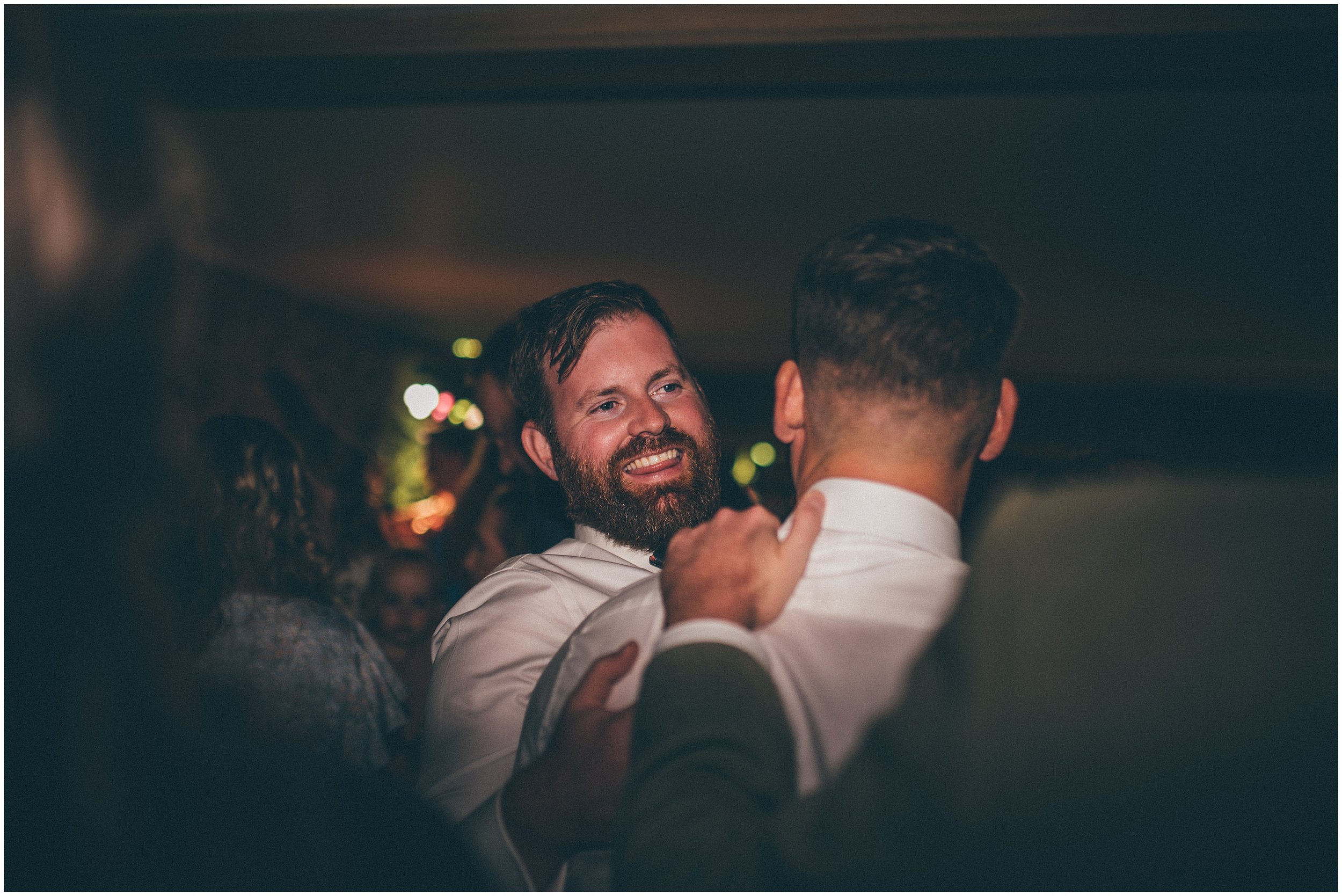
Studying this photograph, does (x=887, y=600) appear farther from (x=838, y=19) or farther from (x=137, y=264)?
(x=838, y=19)

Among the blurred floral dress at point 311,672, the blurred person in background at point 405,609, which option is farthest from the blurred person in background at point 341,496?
the blurred floral dress at point 311,672

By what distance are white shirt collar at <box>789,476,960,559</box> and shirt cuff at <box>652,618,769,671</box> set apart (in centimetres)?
17

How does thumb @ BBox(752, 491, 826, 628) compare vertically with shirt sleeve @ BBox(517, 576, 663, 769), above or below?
above

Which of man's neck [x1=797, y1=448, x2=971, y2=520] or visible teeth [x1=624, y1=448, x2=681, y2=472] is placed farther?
visible teeth [x1=624, y1=448, x2=681, y2=472]

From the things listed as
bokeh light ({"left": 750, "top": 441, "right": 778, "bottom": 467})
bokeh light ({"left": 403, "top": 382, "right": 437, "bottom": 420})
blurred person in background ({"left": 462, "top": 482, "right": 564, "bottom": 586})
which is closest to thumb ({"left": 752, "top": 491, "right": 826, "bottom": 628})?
blurred person in background ({"left": 462, "top": 482, "right": 564, "bottom": 586})

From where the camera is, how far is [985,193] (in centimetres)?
424

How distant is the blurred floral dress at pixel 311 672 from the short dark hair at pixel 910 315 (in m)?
1.23

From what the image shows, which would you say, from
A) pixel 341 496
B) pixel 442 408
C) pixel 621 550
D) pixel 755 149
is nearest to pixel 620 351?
pixel 621 550

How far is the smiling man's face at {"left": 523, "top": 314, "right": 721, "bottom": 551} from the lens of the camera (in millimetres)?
1458

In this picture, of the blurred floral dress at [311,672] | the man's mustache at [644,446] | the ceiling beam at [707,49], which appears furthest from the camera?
the ceiling beam at [707,49]

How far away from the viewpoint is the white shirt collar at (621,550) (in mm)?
1530

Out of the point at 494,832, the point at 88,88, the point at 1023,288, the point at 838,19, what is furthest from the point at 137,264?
the point at 1023,288

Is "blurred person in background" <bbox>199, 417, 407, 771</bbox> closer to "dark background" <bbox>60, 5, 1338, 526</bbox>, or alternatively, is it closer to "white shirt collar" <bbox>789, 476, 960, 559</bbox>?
"dark background" <bbox>60, 5, 1338, 526</bbox>

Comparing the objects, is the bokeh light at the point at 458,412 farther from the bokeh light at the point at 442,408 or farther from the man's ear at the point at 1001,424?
the man's ear at the point at 1001,424
